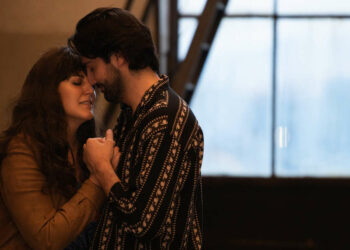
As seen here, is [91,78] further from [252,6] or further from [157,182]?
[252,6]

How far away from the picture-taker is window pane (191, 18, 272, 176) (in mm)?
6691

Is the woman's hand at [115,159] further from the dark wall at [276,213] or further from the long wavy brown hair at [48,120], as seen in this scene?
the dark wall at [276,213]

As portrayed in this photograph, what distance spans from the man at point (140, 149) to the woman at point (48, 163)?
74 millimetres

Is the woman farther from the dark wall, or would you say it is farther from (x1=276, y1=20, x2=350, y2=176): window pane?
(x1=276, y1=20, x2=350, y2=176): window pane

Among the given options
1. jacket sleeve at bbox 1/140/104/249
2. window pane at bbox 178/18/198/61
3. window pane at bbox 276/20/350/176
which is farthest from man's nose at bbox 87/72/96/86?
window pane at bbox 276/20/350/176

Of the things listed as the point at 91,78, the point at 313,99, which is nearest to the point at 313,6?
the point at 313,99

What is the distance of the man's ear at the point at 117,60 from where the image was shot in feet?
7.11

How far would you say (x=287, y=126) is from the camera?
22.0 ft

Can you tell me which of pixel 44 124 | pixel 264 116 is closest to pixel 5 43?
pixel 44 124

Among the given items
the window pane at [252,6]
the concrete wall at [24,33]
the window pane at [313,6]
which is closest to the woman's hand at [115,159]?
the concrete wall at [24,33]

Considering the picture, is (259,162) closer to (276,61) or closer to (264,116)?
(264,116)

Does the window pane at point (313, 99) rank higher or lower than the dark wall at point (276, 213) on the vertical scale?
higher

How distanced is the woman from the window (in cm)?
439

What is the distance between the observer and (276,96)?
6.69 metres
